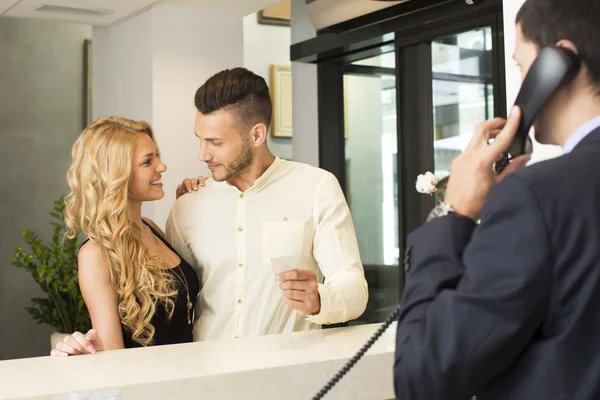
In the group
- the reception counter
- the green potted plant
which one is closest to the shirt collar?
the reception counter

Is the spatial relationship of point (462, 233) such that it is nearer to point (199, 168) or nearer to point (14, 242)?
point (199, 168)

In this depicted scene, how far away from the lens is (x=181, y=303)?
2516 mm

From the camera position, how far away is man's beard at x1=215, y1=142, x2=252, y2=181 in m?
2.76

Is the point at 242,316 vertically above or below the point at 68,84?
below

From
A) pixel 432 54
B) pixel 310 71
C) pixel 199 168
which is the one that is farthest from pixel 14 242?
pixel 432 54

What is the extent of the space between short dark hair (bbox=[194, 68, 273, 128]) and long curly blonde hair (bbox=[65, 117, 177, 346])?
27 centimetres

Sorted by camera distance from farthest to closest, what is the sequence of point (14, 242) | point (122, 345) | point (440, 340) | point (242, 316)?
point (14, 242), point (242, 316), point (122, 345), point (440, 340)

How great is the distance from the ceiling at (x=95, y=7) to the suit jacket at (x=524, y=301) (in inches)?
142

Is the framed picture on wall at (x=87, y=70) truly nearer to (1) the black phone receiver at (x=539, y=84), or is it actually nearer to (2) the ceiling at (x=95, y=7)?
(2) the ceiling at (x=95, y=7)

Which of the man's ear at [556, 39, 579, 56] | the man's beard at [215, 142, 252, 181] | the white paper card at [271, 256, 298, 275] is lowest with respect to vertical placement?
the white paper card at [271, 256, 298, 275]

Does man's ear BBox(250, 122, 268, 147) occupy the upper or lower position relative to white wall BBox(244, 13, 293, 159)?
lower

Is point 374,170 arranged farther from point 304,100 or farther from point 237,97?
point 237,97

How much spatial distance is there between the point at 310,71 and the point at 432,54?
3.10ft

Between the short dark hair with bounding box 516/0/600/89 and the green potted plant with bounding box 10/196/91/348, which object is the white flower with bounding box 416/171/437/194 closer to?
the short dark hair with bounding box 516/0/600/89
